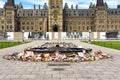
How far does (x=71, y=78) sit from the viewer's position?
29.2 ft

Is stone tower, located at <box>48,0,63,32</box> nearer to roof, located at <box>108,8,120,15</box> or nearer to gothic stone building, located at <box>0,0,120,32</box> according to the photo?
gothic stone building, located at <box>0,0,120,32</box>

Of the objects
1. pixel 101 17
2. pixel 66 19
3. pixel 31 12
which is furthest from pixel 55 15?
pixel 101 17

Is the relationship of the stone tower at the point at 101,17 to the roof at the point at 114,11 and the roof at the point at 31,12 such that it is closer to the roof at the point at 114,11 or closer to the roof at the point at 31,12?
the roof at the point at 114,11

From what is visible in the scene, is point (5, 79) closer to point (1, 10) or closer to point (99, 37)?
point (99, 37)

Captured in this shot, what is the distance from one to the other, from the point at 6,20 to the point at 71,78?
113 m

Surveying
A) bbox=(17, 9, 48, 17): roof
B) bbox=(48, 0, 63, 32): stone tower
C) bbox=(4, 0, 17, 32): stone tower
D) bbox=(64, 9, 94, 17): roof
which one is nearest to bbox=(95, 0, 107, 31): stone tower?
bbox=(64, 9, 94, 17): roof

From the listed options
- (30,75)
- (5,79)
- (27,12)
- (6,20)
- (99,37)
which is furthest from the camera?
(27,12)

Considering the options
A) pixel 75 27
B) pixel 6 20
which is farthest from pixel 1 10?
pixel 75 27

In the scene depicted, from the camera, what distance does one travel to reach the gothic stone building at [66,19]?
11900 centimetres

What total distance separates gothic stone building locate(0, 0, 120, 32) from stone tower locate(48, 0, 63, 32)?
2265mm

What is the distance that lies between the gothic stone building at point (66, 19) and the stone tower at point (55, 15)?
2.26m

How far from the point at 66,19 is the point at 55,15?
11871mm

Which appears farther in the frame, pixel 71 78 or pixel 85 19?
pixel 85 19

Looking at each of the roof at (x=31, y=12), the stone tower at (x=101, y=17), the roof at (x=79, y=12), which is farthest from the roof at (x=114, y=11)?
the roof at (x=31, y=12)
